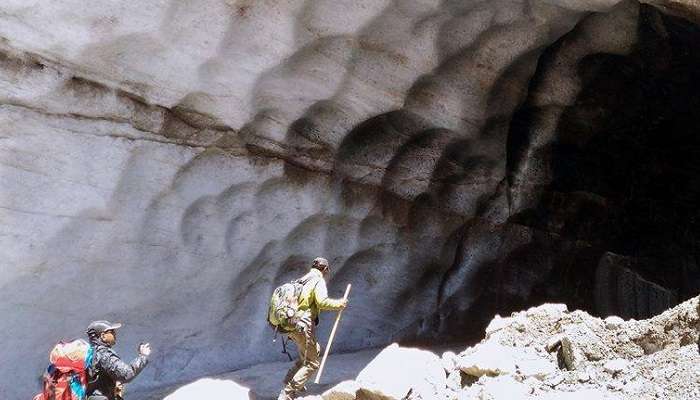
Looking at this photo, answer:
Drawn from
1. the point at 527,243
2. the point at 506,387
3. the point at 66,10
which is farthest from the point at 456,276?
the point at 66,10

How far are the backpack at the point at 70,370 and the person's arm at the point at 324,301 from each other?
1.65m

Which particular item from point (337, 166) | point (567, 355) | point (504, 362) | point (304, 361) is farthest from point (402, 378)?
point (337, 166)

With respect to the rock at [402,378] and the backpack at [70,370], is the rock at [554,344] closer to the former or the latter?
the rock at [402,378]

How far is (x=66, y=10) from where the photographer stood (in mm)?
6945

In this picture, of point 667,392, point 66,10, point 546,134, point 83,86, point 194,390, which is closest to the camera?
point 667,392

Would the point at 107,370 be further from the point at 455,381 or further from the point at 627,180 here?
the point at 627,180

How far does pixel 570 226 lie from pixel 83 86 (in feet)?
16.6

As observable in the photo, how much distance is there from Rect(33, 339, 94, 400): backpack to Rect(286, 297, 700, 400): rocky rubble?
1675 millimetres

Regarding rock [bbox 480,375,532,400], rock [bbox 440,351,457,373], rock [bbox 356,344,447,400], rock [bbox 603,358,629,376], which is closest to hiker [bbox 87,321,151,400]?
rock [bbox 356,344,447,400]

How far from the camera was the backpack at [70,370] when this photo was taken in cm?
654

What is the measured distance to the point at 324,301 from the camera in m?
7.04

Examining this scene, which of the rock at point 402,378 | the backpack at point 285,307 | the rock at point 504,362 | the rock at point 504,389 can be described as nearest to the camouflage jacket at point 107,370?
the backpack at point 285,307

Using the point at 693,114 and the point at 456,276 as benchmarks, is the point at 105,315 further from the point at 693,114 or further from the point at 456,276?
the point at 693,114

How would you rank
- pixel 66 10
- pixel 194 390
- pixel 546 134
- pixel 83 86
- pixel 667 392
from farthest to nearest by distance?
pixel 546 134 → pixel 194 390 → pixel 83 86 → pixel 66 10 → pixel 667 392
